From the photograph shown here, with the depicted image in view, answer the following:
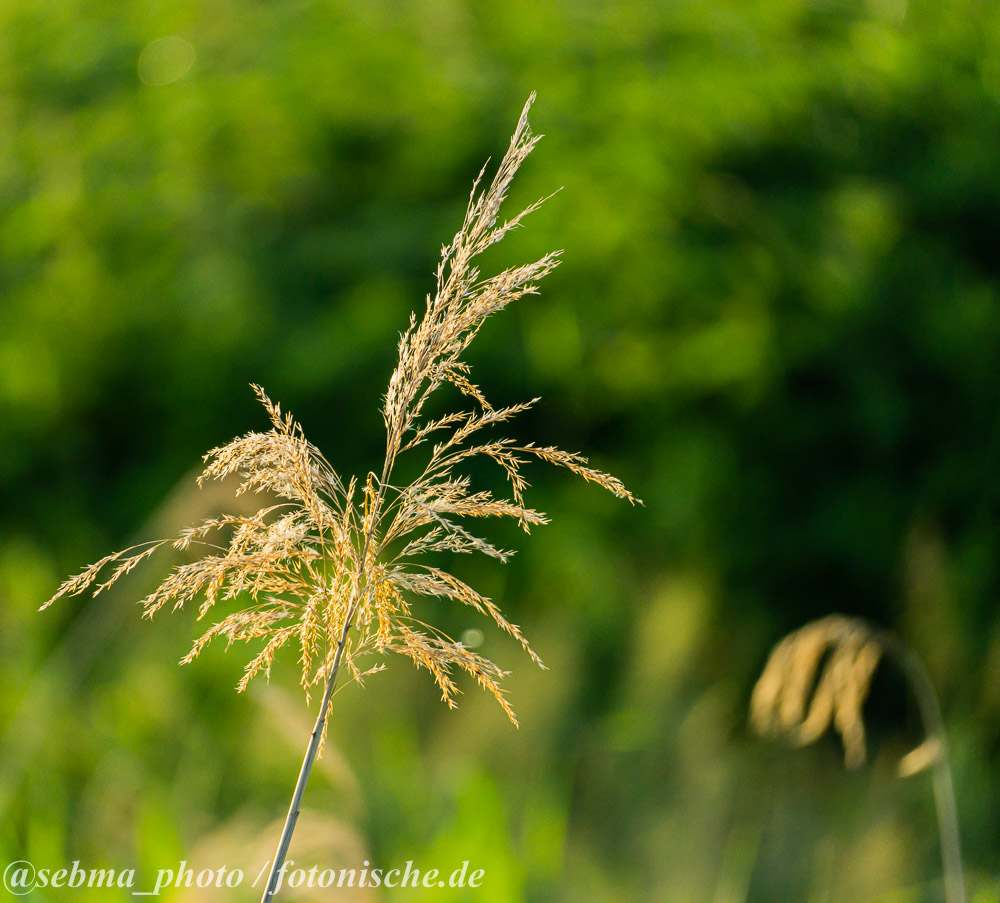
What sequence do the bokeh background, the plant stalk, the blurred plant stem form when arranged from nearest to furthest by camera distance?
the plant stalk < the blurred plant stem < the bokeh background

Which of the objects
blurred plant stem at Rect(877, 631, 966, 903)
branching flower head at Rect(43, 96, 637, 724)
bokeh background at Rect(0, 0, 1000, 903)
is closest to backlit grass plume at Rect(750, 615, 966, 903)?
blurred plant stem at Rect(877, 631, 966, 903)

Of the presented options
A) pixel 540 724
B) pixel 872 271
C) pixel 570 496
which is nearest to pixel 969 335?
pixel 872 271

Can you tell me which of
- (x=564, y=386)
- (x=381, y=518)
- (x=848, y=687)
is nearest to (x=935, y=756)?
(x=848, y=687)

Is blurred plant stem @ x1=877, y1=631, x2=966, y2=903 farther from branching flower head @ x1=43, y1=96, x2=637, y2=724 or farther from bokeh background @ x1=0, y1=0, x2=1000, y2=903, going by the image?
branching flower head @ x1=43, y1=96, x2=637, y2=724

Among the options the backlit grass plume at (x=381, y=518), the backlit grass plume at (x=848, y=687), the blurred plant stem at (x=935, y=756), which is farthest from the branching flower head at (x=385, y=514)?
the blurred plant stem at (x=935, y=756)

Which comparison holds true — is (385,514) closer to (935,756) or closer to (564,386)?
(935,756)

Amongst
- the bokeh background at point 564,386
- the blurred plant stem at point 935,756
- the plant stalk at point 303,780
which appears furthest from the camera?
the bokeh background at point 564,386

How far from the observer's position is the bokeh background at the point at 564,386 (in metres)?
2.06

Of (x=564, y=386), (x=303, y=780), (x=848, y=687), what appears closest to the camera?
(x=303, y=780)

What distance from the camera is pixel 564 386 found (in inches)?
128

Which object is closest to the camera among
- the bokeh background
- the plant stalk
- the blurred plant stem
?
the plant stalk

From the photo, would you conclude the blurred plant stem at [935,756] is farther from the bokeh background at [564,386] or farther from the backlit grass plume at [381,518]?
the backlit grass plume at [381,518]

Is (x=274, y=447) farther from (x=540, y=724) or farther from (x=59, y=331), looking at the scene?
(x=59, y=331)

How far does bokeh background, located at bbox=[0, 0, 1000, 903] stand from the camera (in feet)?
6.75
